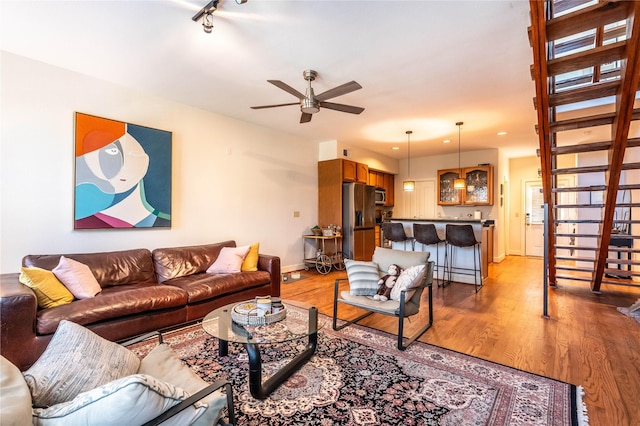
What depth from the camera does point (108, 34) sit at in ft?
Result: 8.27

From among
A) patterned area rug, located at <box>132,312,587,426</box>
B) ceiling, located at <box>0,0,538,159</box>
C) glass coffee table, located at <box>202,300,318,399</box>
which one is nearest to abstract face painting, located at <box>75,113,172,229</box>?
ceiling, located at <box>0,0,538,159</box>

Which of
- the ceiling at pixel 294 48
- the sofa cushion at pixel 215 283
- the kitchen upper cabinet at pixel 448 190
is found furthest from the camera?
the kitchen upper cabinet at pixel 448 190

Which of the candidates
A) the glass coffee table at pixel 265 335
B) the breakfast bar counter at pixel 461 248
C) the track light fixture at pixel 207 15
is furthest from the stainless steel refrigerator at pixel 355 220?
the track light fixture at pixel 207 15

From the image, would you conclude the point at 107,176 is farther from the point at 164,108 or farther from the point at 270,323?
the point at 270,323

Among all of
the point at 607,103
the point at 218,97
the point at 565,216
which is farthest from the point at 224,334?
the point at 565,216

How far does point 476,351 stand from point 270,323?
1.72 meters

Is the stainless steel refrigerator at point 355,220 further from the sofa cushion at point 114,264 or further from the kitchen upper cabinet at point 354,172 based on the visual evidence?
the sofa cushion at point 114,264

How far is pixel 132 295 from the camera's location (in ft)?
8.68

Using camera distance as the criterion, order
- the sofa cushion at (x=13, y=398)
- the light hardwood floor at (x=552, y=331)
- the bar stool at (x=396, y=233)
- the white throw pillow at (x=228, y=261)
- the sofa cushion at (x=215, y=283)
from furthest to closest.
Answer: the bar stool at (x=396, y=233)
the white throw pillow at (x=228, y=261)
the sofa cushion at (x=215, y=283)
the light hardwood floor at (x=552, y=331)
the sofa cushion at (x=13, y=398)

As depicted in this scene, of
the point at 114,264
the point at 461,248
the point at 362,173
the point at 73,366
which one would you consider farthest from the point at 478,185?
the point at 73,366

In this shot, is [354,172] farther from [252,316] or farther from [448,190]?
[252,316]

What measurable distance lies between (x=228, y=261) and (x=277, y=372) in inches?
75.8

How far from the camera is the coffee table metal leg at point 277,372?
1814mm

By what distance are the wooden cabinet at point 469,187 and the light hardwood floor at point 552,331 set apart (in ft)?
8.08
